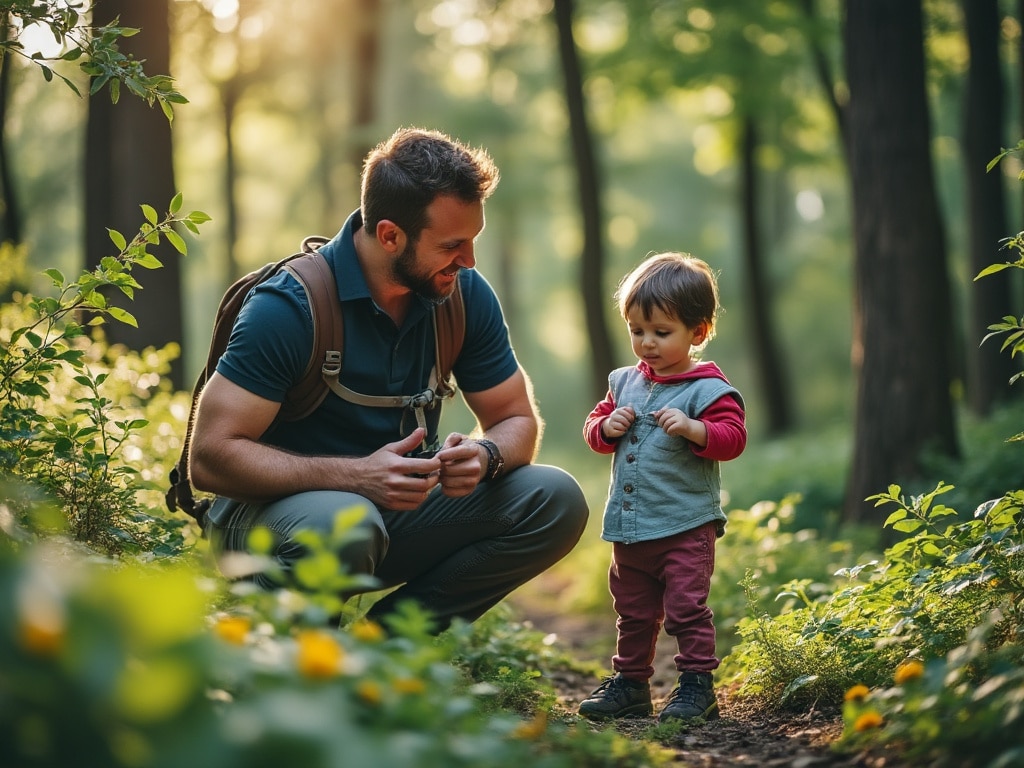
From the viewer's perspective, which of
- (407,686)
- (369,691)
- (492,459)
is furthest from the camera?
(492,459)

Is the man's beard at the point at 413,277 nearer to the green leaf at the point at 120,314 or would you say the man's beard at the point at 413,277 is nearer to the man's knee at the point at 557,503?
the man's knee at the point at 557,503

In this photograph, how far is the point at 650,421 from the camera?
12.4 feet

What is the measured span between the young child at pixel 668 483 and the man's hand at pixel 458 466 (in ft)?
1.59

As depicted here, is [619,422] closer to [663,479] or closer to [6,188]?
[663,479]

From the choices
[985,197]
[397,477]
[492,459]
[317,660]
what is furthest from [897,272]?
[317,660]

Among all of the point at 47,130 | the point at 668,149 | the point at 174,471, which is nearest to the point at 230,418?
the point at 174,471

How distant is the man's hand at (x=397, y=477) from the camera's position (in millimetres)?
3486

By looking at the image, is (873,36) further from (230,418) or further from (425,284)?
(230,418)

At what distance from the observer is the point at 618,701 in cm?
363

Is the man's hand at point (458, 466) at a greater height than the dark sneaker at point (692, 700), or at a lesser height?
greater

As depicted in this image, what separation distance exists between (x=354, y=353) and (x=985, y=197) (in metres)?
8.99

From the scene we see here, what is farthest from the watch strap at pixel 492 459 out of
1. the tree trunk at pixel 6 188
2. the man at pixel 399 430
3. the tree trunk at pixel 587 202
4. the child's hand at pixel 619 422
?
the tree trunk at pixel 6 188

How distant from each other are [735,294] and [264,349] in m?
21.6

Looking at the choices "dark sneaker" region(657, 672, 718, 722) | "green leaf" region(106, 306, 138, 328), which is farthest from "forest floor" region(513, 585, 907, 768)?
"green leaf" region(106, 306, 138, 328)
